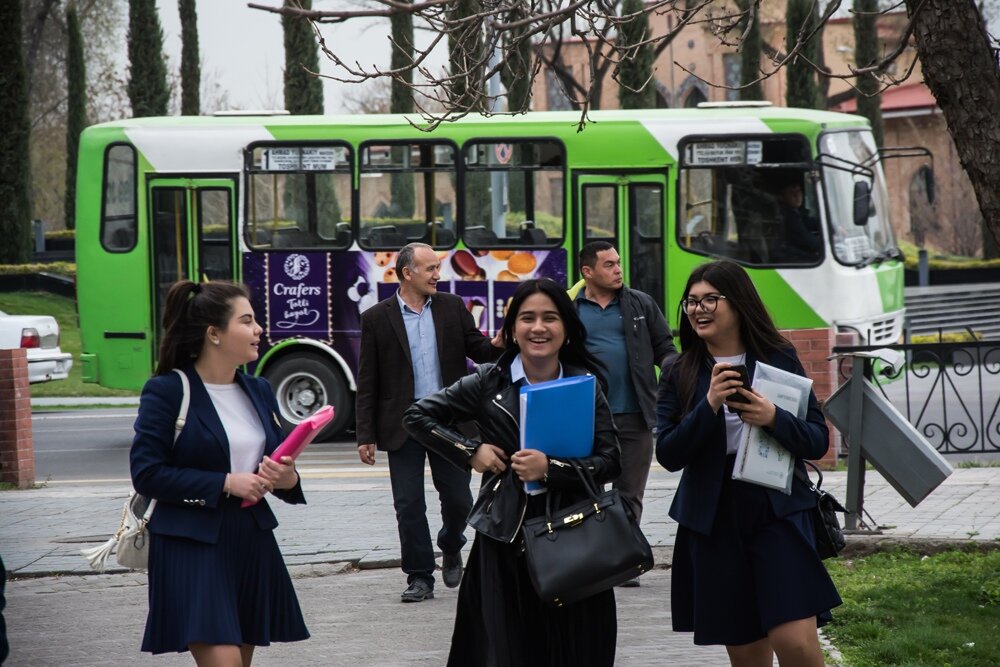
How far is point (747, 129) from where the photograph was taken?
15.0 meters

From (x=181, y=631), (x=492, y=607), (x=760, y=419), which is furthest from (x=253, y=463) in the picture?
(x=760, y=419)

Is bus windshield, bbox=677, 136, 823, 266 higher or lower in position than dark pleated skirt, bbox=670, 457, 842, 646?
higher

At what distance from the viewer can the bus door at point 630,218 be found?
15.1 metres

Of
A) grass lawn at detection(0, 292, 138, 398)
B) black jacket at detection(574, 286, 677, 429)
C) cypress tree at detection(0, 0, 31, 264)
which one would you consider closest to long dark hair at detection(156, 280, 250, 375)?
black jacket at detection(574, 286, 677, 429)

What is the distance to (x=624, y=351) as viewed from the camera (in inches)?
293

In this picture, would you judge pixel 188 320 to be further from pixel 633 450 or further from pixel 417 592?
pixel 633 450

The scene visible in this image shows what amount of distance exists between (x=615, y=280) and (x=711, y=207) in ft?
25.9

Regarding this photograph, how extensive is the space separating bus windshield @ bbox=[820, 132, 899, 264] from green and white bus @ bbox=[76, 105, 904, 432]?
0.02 metres

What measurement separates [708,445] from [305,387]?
36.4 ft

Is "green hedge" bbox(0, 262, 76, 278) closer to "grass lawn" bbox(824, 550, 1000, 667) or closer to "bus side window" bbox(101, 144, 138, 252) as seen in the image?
"bus side window" bbox(101, 144, 138, 252)

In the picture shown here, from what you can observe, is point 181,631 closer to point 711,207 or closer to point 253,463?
point 253,463

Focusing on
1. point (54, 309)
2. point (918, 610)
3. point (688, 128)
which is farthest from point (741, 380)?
point (54, 309)

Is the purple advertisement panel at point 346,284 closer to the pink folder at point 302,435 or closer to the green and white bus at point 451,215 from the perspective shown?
the green and white bus at point 451,215

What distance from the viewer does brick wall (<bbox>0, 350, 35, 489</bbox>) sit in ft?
38.8
